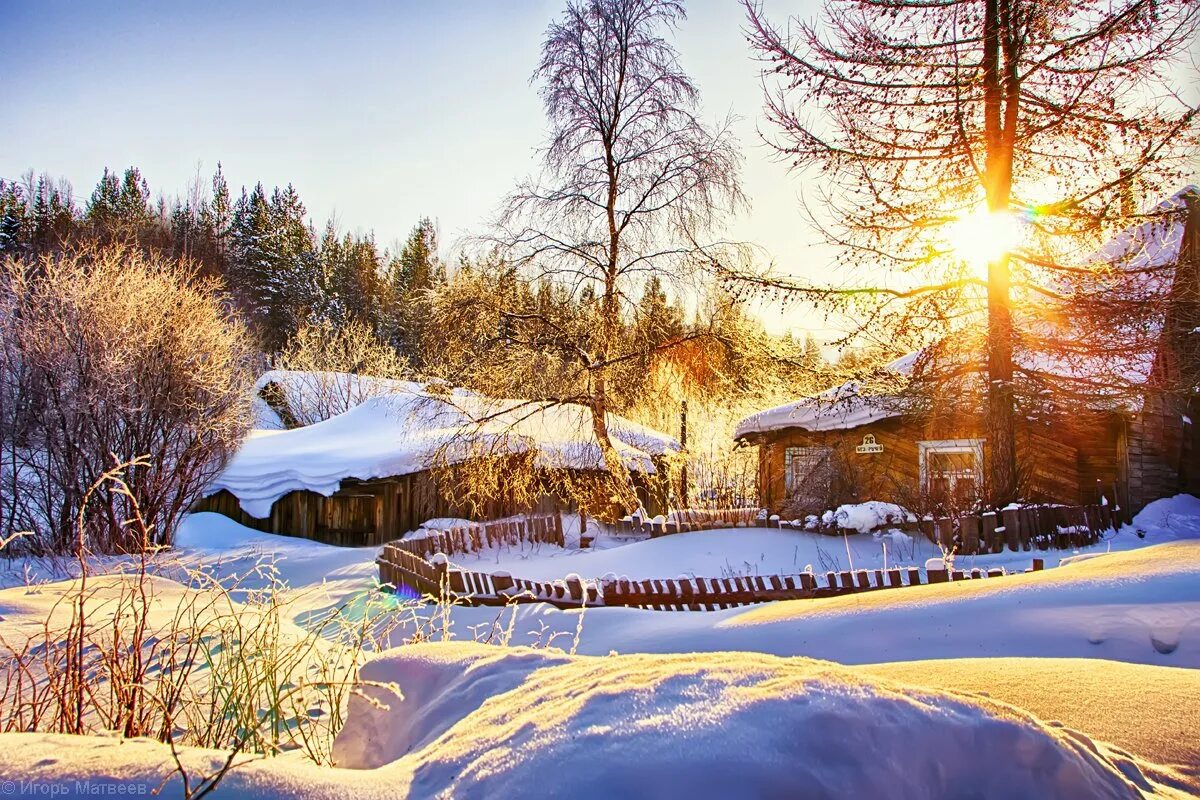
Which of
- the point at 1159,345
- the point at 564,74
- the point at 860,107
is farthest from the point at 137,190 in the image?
the point at 1159,345

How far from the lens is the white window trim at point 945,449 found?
14.1 meters

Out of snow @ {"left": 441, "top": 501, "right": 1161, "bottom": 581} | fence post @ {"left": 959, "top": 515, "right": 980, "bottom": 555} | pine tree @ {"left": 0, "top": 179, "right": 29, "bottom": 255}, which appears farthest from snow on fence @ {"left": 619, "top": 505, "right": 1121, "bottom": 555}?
pine tree @ {"left": 0, "top": 179, "right": 29, "bottom": 255}

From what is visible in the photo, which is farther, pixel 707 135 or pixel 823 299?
pixel 707 135

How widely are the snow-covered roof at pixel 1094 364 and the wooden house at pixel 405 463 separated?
9.97ft

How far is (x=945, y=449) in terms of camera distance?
48.3ft

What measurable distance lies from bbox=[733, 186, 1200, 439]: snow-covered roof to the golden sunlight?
3.98ft

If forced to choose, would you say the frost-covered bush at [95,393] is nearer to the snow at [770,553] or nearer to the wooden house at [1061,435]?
the snow at [770,553]

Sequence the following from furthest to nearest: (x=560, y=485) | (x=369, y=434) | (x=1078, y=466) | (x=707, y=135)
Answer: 1. (x=369, y=434)
2. (x=560, y=485)
3. (x=707, y=135)
4. (x=1078, y=466)

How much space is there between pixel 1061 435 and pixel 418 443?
46.9ft

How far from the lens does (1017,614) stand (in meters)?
4.18

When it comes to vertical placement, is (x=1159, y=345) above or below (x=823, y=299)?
below

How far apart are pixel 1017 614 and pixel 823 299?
302 inches

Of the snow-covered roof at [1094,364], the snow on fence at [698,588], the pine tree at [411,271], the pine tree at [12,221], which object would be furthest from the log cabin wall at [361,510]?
the pine tree at [12,221]

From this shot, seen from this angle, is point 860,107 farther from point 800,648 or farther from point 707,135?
point 800,648
